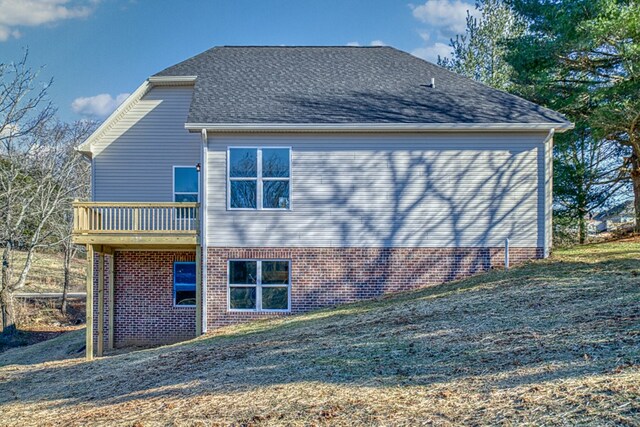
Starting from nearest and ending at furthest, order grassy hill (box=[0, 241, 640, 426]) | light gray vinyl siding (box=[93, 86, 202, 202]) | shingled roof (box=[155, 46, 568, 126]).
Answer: grassy hill (box=[0, 241, 640, 426])
shingled roof (box=[155, 46, 568, 126])
light gray vinyl siding (box=[93, 86, 202, 202])

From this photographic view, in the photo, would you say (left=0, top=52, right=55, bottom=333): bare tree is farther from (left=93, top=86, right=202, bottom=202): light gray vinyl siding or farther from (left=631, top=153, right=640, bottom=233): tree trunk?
(left=631, top=153, right=640, bottom=233): tree trunk

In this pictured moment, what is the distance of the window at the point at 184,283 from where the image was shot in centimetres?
1466

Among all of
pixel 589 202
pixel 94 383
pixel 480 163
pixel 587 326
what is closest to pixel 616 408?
pixel 587 326

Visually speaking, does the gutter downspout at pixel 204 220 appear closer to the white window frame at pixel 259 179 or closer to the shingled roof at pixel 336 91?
the white window frame at pixel 259 179

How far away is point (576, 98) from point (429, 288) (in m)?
8.89

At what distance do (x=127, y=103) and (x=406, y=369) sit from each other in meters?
11.3

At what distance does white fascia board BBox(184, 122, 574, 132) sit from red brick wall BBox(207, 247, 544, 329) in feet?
9.54

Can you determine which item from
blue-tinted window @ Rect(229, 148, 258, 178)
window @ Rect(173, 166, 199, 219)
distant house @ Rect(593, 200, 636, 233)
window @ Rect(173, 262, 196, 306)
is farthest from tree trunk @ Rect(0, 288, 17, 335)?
distant house @ Rect(593, 200, 636, 233)

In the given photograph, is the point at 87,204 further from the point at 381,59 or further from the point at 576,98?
the point at 576,98

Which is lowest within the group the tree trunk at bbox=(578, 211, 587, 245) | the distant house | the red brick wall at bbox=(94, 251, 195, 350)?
the red brick wall at bbox=(94, 251, 195, 350)

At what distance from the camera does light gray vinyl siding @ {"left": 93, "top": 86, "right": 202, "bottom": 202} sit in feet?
48.4

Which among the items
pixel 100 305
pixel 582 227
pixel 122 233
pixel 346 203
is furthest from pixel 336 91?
pixel 582 227

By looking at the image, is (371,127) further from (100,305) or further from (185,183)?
(100,305)

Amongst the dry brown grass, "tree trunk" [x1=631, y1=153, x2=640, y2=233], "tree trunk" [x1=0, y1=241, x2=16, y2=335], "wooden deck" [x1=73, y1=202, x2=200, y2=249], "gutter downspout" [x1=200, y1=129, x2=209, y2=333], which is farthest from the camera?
the dry brown grass
